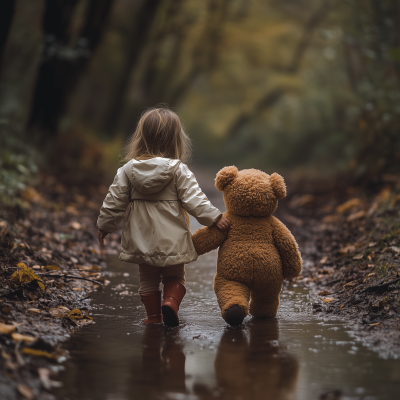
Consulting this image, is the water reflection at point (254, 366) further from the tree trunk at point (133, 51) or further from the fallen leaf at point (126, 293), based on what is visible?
the tree trunk at point (133, 51)

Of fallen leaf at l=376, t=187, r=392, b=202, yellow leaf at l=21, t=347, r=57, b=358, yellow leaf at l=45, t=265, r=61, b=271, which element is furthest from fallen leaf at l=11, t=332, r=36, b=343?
fallen leaf at l=376, t=187, r=392, b=202

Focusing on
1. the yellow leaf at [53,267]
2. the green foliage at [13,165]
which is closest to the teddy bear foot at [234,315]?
the yellow leaf at [53,267]

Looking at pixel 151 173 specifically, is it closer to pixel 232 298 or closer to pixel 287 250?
pixel 232 298

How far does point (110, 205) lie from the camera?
4.25m

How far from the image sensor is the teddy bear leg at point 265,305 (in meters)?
4.23

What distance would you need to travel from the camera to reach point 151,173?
13.6 ft

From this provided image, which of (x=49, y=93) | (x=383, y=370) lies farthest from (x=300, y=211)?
(x=383, y=370)

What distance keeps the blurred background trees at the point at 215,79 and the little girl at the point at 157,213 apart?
1244 millimetres

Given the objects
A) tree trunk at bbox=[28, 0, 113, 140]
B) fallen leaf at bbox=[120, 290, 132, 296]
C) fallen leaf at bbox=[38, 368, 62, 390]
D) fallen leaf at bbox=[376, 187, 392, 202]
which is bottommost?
fallen leaf at bbox=[120, 290, 132, 296]

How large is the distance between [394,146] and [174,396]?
8641 mm

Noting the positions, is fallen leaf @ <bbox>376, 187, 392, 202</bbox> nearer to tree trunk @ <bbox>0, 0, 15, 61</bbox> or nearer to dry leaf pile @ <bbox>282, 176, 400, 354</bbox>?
dry leaf pile @ <bbox>282, 176, 400, 354</bbox>

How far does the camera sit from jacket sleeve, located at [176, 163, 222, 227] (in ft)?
13.5

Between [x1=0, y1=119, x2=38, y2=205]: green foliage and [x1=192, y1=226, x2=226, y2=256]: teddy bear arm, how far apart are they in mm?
3614

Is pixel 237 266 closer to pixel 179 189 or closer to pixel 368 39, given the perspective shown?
pixel 179 189
